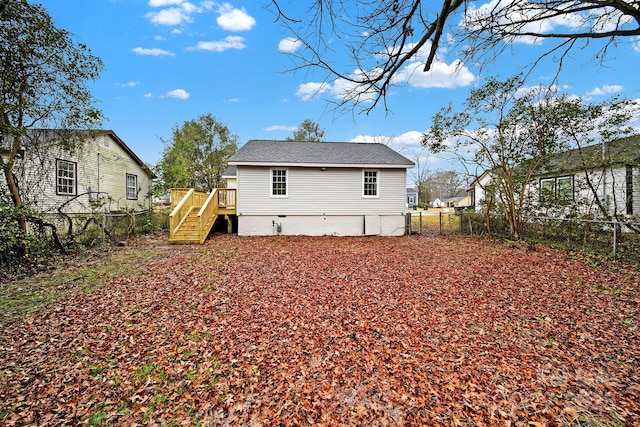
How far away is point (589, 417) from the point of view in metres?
2.35

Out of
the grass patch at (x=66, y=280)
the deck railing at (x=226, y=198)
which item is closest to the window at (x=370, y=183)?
the deck railing at (x=226, y=198)

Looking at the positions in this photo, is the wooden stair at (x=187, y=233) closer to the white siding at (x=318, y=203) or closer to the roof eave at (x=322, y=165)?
the white siding at (x=318, y=203)

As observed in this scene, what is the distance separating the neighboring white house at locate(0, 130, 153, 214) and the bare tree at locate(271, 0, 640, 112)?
809 centimetres

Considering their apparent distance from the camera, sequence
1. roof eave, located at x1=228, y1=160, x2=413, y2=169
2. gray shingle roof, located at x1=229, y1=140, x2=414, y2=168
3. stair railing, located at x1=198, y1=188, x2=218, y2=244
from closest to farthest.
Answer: stair railing, located at x1=198, y1=188, x2=218, y2=244 < roof eave, located at x1=228, y1=160, x2=413, y2=169 < gray shingle roof, located at x1=229, y1=140, x2=414, y2=168

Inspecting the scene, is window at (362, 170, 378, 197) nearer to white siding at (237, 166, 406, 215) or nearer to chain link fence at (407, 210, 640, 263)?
white siding at (237, 166, 406, 215)

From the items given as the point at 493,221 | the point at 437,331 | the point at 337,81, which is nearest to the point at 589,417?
the point at 437,331

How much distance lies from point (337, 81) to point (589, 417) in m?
3.89

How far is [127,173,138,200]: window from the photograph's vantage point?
16878 mm

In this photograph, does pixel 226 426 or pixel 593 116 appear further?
pixel 593 116

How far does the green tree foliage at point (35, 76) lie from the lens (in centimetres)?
615

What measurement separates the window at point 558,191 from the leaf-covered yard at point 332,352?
3.56 m

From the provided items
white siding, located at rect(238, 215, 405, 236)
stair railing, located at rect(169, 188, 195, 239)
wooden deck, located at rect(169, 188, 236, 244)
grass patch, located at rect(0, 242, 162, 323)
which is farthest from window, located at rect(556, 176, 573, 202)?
stair railing, located at rect(169, 188, 195, 239)

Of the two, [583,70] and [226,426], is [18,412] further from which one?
[583,70]

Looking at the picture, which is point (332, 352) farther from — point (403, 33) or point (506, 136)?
point (506, 136)
